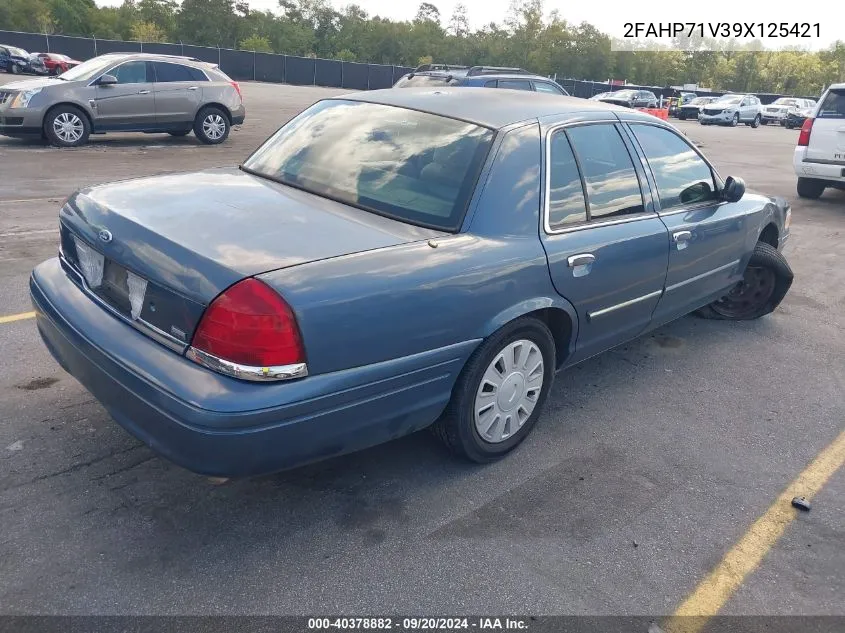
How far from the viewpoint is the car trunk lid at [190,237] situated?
8.48 feet

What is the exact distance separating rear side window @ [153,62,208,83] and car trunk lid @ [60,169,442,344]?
10.8 metres

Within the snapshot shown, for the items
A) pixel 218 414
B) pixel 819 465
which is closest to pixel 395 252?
pixel 218 414

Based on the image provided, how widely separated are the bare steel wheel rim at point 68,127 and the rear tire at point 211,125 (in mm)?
2125

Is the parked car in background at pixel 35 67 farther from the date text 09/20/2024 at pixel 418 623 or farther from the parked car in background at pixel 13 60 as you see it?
the date text 09/20/2024 at pixel 418 623

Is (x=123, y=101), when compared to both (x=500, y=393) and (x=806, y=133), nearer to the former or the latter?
(x=806, y=133)

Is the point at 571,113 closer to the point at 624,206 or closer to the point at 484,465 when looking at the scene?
the point at 624,206

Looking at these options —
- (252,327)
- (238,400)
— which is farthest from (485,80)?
(238,400)

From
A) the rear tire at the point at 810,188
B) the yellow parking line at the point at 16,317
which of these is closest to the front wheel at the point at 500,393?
the yellow parking line at the point at 16,317

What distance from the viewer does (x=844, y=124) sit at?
10656 mm

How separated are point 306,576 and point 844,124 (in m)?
11.0

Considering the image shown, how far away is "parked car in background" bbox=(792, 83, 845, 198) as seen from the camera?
1080 cm

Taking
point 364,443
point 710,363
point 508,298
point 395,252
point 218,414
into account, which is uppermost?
point 395,252

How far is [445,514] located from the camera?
10.0ft

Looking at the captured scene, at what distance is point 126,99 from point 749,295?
10939 mm
